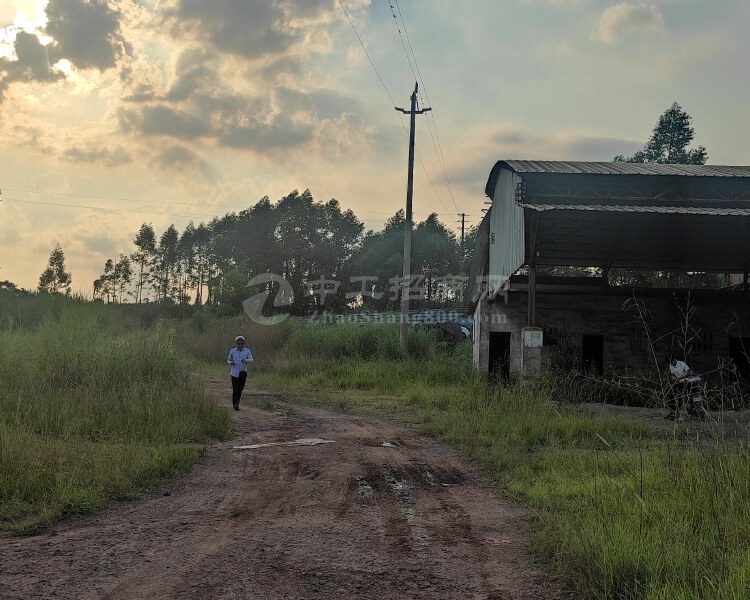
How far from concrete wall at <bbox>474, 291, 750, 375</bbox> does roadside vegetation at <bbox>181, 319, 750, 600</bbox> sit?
2.98m

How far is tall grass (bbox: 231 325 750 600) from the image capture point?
143 inches

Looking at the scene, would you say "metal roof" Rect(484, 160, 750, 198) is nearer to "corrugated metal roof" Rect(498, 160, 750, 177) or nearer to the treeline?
"corrugated metal roof" Rect(498, 160, 750, 177)

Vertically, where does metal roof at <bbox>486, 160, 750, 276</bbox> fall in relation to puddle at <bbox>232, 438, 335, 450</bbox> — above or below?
above

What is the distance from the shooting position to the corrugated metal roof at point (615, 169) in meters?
14.9

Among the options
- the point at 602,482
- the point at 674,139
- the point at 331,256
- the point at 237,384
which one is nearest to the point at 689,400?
the point at 602,482

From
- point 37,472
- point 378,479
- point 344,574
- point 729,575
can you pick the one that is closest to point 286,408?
point 378,479

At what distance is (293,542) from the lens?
4828 millimetres

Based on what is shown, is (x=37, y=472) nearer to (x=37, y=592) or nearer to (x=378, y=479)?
(x=37, y=592)

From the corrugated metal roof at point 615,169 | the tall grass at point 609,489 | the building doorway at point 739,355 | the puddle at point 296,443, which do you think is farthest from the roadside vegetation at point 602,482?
the building doorway at point 739,355

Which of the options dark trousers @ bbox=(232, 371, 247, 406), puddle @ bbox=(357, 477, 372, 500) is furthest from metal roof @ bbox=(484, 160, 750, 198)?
puddle @ bbox=(357, 477, 372, 500)

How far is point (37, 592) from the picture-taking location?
12.4ft

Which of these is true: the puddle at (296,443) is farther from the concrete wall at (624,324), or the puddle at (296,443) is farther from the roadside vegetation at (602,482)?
the concrete wall at (624,324)

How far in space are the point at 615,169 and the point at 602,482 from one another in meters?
12.6

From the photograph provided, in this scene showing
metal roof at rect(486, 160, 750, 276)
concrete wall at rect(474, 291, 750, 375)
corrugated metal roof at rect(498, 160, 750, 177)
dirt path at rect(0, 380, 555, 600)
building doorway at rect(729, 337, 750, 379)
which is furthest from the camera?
building doorway at rect(729, 337, 750, 379)
